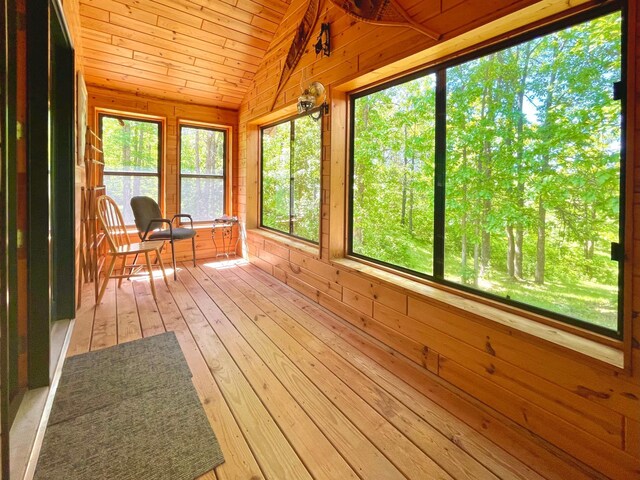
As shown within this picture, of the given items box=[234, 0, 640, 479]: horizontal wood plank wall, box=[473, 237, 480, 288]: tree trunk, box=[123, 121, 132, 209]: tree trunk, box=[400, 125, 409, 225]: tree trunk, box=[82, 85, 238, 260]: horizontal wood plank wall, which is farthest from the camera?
box=[123, 121, 132, 209]: tree trunk

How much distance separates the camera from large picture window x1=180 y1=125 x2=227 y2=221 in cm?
459

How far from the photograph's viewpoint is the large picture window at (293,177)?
10.9 ft

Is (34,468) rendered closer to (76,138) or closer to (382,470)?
(382,470)

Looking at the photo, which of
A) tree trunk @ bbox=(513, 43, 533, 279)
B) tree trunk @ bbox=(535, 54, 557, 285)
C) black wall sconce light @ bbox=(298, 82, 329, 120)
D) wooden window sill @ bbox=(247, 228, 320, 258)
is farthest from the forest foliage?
tree trunk @ bbox=(535, 54, 557, 285)

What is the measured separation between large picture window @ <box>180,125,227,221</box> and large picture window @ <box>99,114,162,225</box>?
36cm

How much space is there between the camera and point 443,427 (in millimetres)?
1430

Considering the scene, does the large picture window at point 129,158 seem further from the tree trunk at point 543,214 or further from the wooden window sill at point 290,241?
the tree trunk at point 543,214

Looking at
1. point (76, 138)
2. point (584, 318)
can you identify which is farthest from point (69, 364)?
point (584, 318)

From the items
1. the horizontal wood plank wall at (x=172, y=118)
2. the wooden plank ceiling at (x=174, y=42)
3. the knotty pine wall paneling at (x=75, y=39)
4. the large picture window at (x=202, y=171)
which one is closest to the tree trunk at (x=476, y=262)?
the knotty pine wall paneling at (x=75, y=39)

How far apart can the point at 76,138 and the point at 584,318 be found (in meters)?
3.50

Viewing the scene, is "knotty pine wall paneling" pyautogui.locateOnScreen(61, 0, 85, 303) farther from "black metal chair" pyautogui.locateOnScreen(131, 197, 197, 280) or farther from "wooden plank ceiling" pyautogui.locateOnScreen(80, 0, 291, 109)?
"black metal chair" pyautogui.locateOnScreen(131, 197, 197, 280)

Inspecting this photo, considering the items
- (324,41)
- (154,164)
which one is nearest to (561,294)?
(324,41)

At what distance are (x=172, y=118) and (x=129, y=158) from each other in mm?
806

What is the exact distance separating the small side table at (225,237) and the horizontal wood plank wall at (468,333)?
185 centimetres
